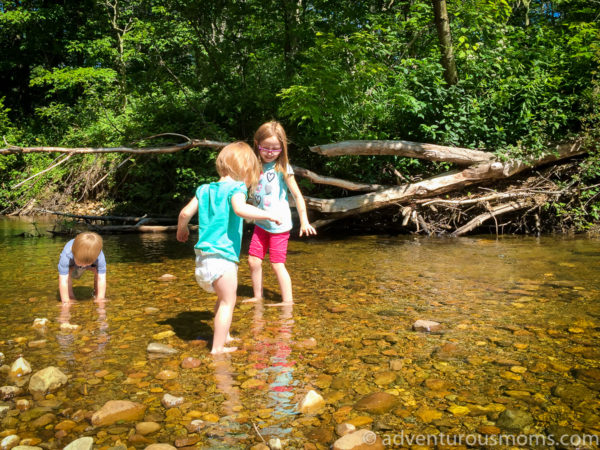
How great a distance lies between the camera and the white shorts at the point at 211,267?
3.26 meters

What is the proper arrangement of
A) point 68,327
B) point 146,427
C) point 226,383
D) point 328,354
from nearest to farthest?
point 146,427, point 226,383, point 328,354, point 68,327

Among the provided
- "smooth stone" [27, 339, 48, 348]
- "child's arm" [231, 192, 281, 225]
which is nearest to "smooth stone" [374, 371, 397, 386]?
"child's arm" [231, 192, 281, 225]

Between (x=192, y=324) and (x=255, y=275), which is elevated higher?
(x=255, y=275)

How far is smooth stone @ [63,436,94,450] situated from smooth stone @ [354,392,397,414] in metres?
1.27

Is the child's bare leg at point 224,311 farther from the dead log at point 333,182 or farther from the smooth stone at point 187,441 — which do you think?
the dead log at point 333,182

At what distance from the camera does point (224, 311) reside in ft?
10.7

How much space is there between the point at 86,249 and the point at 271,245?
6.02 ft

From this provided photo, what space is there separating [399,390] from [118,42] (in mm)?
25638

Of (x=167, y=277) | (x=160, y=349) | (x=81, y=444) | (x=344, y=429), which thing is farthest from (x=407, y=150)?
(x=81, y=444)

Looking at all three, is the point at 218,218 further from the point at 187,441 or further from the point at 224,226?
the point at 187,441

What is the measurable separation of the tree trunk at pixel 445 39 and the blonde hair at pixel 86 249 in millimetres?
7646

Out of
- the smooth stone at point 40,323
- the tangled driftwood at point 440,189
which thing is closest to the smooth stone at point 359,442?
the smooth stone at point 40,323

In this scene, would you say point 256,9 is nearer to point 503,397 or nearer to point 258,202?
point 258,202

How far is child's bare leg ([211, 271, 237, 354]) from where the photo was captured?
322cm
